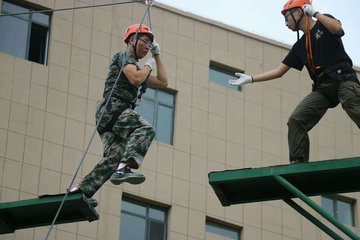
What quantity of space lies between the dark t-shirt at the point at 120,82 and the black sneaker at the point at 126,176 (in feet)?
3.56

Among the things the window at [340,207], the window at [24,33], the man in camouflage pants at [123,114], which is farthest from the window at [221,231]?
the man in camouflage pants at [123,114]

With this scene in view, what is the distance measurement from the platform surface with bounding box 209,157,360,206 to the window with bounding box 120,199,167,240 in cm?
1278

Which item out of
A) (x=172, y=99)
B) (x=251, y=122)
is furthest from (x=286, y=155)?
(x=172, y=99)


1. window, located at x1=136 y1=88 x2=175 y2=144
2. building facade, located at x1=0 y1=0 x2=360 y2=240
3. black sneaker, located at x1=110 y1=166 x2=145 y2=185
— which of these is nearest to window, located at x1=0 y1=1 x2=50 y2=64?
building facade, located at x1=0 y1=0 x2=360 y2=240

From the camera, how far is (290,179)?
619 inches

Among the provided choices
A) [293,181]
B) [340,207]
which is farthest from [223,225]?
[293,181]

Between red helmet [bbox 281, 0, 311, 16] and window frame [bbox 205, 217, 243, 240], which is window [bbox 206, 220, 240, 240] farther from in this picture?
red helmet [bbox 281, 0, 311, 16]

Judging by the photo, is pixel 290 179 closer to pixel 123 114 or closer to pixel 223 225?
pixel 123 114

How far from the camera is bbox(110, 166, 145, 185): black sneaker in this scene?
645 inches

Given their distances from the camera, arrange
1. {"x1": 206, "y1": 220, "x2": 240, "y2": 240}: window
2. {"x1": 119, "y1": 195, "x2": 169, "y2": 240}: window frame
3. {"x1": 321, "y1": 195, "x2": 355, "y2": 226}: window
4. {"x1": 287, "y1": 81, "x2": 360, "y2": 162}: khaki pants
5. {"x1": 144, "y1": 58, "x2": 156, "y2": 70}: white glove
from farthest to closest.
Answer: {"x1": 321, "y1": 195, "x2": 355, "y2": 226}: window → {"x1": 206, "y1": 220, "x2": 240, "y2": 240}: window → {"x1": 119, "y1": 195, "x2": 169, "y2": 240}: window frame → {"x1": 144, "y1": 58, "x2": 156, "y2": 70}: white glove → {"x1": 287, "y1": 81, "x2": 360, "y2": 162}: khaki pants

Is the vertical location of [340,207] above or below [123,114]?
above

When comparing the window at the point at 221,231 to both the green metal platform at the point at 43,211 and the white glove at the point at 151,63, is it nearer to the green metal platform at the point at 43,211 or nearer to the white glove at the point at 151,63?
the green metal platform at the point at 43,211

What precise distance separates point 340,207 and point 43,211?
655 inches

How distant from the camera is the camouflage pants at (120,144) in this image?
16.7m
